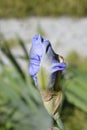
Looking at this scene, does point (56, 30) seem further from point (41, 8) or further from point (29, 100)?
point (29, 100)

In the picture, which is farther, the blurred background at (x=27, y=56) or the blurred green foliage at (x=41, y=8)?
the blurred green foliage at (x=41, y=8)

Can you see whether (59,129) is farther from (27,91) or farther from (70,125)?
(70,125)

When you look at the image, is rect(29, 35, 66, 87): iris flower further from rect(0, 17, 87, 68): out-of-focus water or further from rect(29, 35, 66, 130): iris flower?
rect(0, 17, 87, 68): out-of-focus water

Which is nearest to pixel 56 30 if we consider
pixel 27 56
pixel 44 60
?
pixel 27 56

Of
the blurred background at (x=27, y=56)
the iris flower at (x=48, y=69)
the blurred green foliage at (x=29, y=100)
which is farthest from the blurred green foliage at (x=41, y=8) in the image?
the iris flower at (x=48, y=69)

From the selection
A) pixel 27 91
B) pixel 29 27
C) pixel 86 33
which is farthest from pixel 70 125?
pixel 29 27

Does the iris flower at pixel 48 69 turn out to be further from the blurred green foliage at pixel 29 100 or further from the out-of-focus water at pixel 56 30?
the out-of-focus water at pixel 56 30

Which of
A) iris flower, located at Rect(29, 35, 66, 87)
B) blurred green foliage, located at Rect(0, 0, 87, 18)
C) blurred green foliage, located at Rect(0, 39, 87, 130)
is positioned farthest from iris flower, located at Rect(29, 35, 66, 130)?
blurred green foliage, located at Rect(0, 0, 87, 18)
